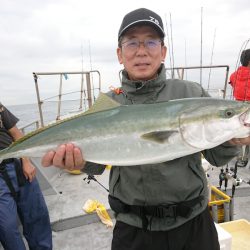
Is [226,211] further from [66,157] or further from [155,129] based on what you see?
[66,157]

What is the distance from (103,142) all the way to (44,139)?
496 millimetres

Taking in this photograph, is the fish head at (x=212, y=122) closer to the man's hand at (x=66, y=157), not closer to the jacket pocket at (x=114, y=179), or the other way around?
the jacket pocket at (x=114, y=179)

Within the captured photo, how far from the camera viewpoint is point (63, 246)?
175 inches

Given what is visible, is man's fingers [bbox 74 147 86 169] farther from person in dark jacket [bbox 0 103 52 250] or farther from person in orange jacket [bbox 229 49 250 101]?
person in orange jacket [bbox 229 49 250 101]

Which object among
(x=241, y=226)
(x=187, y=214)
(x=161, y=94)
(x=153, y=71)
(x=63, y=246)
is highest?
(x=153, y=71)

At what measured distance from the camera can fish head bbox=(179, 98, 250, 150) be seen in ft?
6.78

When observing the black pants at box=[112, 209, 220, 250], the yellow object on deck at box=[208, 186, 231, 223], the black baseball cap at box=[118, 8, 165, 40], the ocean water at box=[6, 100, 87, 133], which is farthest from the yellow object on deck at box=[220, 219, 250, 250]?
the ocean water at box=[6, 100, 87, 133]

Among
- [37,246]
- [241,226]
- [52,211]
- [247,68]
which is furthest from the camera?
[247,68]

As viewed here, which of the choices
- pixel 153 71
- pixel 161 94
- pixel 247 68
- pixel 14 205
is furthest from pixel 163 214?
pixel 247 68

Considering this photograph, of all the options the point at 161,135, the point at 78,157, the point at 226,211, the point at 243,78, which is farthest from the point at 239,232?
the point at 243,78

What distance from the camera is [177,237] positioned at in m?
2.32

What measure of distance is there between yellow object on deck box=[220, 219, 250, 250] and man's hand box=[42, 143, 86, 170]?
2241mm

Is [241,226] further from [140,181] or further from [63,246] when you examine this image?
[63,246]

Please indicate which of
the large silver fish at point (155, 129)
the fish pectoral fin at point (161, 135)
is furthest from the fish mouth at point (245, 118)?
the fish pectoral fin at point (161, 135)
